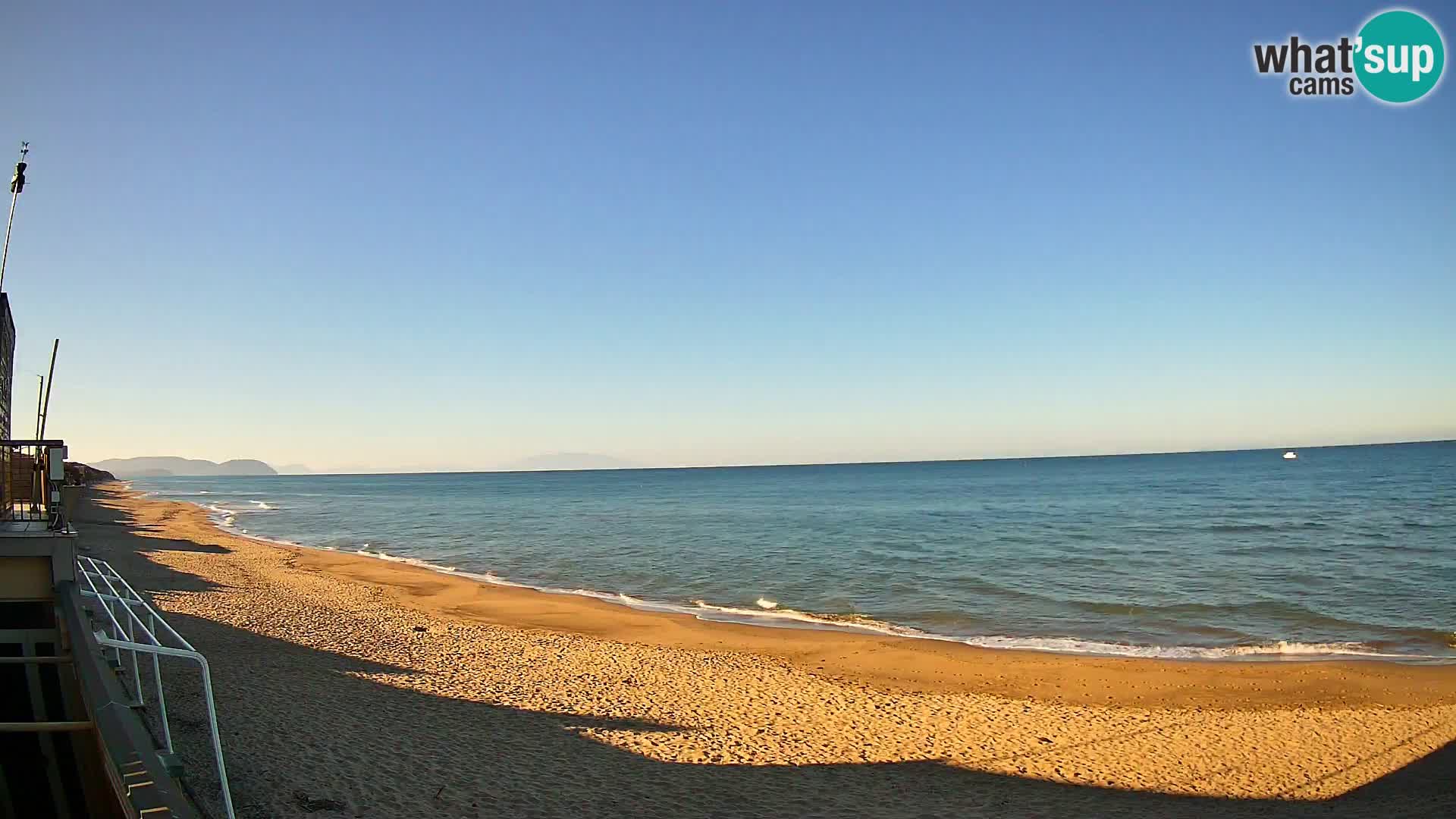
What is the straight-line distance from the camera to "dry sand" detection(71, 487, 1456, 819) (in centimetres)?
789

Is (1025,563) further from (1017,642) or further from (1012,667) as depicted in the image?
(1012,667)

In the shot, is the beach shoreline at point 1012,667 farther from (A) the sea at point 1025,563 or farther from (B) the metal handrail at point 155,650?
(B) the metal handrail at point 155,650

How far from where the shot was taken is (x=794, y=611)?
1986 centimetres

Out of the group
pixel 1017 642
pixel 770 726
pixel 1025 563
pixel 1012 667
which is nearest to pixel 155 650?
pixel 770 726

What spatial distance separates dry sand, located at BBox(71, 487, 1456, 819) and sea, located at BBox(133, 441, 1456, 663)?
2.65 m

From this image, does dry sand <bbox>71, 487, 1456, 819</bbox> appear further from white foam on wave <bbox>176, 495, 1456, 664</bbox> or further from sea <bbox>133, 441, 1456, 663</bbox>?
sea <bbox>133, 441, 1456, 663</bbox>

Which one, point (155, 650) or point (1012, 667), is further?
point (1012, 667)

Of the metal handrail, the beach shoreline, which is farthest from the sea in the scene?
the metal handrail

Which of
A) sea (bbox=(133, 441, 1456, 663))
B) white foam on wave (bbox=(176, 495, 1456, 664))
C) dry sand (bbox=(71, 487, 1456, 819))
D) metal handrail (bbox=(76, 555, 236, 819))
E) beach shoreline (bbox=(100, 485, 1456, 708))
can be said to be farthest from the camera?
sea (bbox=(133, 441, 1456, 663))

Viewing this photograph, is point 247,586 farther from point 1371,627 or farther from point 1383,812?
point 1371,627

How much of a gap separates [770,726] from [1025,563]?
20.0 m

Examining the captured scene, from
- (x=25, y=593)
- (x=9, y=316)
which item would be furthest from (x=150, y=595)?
(x=25, y=593)

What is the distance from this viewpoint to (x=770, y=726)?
10375 millimetres

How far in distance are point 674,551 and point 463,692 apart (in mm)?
22279
